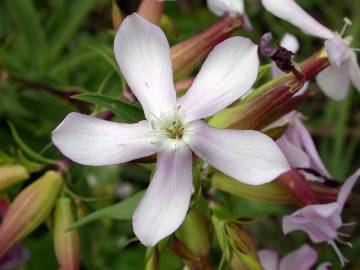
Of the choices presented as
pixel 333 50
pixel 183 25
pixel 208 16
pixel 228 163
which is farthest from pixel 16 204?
pixel 208 16

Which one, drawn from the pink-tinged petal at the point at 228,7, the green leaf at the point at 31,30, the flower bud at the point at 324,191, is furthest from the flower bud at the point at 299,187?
the green leaf at the point at 31,30

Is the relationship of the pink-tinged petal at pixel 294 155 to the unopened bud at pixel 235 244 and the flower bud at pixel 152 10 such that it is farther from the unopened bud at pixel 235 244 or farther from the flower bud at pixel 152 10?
the flower bud at pixel 152 10

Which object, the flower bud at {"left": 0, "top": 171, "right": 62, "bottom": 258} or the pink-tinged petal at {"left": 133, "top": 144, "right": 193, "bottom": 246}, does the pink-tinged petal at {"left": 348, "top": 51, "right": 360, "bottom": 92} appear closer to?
the pink-tinged petal at {"left": 133, "top": 144, "right": 193, "bottom": 246}

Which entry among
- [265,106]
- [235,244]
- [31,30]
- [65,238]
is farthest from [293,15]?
[31,30]

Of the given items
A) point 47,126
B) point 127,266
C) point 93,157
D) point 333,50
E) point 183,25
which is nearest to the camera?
point 93,157

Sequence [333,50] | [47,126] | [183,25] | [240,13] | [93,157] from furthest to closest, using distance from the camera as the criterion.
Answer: [183,25], [47,126], [240,13], [333,50], [93,157]

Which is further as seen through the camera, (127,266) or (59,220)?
(127,266)

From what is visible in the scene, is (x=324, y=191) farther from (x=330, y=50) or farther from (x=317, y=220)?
(x=330, y=50)

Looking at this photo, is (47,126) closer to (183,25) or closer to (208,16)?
(183,25)
